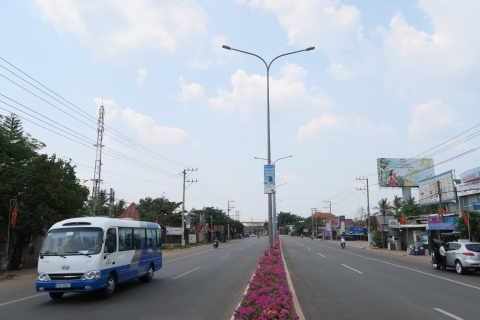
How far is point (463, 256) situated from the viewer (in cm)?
1833

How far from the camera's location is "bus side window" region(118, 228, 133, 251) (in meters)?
12.8

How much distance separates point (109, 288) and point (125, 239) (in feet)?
6.42

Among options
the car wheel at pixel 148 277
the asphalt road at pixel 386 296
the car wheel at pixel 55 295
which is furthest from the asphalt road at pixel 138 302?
the asphalt road at pixel 386 296

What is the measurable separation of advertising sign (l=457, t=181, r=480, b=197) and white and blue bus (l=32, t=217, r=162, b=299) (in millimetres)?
32754

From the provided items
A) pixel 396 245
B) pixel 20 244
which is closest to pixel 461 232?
pixel 396 245

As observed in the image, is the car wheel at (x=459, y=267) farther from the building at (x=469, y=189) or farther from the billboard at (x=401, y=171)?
the billboard at (x=401, y=171)

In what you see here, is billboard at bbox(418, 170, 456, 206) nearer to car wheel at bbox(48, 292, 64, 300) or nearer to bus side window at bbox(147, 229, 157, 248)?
bus side window at bbox(147, 229, 157, 248)

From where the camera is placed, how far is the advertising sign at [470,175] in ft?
117

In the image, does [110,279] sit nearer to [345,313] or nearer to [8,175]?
[345,313]

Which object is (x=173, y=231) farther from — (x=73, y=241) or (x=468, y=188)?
(x=73, y=241)

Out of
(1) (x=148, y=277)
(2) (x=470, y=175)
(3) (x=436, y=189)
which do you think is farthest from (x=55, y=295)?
(3) (x=436, y=189)

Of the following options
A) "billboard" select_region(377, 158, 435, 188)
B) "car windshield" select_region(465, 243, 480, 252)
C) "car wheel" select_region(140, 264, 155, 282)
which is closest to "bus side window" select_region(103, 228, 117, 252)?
"car wheel" select_region(140, 264, 155, 282)

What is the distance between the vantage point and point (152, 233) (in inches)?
642

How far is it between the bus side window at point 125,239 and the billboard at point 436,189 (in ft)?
104
